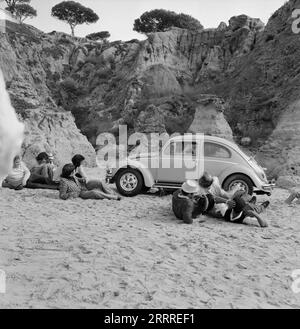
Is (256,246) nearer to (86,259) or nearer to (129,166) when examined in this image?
(86,259)

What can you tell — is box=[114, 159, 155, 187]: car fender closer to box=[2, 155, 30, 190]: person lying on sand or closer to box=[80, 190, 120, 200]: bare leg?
box=[80, 190, 120, 200]: bare leg

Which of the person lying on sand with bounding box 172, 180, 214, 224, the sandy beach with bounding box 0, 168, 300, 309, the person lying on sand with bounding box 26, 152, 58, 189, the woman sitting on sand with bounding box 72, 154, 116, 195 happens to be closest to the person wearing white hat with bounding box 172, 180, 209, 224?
the person lying on sand with bounding box 172, 180, 214, 224

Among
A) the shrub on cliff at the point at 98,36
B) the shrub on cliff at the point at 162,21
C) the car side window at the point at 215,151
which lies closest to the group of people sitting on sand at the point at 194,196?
the car side window at the point at 215,151

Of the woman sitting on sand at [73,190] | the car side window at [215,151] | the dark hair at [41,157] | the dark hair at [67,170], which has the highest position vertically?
the car side window at [215,151]

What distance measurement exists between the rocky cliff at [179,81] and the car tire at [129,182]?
9206 mm

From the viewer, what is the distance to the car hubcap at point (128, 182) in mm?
10852

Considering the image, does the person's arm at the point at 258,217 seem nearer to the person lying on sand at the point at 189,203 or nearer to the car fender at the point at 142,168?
the person lying on sand at the point at 189,203

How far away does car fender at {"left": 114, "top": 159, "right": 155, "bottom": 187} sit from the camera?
10820mm

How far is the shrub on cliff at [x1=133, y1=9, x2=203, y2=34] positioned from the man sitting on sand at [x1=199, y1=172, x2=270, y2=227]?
162 feet

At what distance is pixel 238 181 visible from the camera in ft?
35.2

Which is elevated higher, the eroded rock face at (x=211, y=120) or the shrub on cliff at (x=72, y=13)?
the shrub on cliff at (x=72, y=13)

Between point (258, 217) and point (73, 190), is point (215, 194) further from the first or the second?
point (73, 190)

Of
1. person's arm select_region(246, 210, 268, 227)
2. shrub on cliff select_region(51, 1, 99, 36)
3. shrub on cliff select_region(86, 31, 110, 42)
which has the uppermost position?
shrub on cliff select_region(51, 1, 99, 36)

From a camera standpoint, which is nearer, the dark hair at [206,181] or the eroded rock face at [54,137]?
the dark hair at [206,181]
